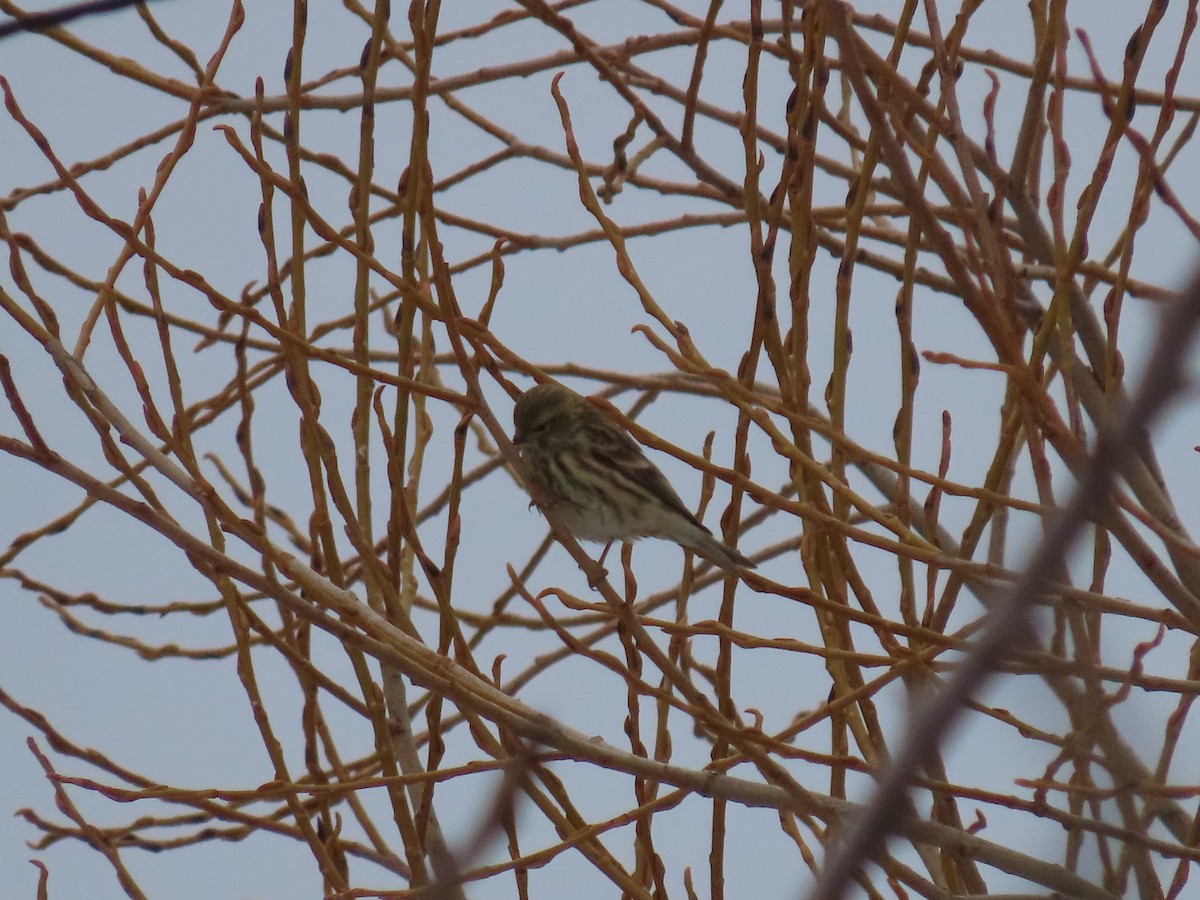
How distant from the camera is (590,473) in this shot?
562 centimetres

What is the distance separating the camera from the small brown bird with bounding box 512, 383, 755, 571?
5484 mm

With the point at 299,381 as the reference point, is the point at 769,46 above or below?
above

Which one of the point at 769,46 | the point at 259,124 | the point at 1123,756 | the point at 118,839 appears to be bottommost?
the point at 1123,756

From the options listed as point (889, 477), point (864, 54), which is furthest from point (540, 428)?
point (864, 54)

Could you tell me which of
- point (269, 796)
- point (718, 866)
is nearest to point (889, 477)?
point (718, 866)

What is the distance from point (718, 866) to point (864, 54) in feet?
5.63

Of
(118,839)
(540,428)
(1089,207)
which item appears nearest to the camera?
(1089,207)

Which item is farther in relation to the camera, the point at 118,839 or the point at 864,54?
the point at 118,839

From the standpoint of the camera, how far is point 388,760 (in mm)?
3328

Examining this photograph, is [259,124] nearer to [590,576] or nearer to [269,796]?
[590,576]

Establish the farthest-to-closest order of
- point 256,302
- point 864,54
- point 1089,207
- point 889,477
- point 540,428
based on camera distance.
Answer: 1. point 540,428
2. point 889,477
3. point 256,302
4. point 864,54
5. point 1089,207

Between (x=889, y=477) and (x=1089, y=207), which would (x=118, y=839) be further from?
(x=1089, y=207)

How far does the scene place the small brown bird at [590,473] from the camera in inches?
216

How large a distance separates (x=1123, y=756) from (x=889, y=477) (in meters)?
1.47
